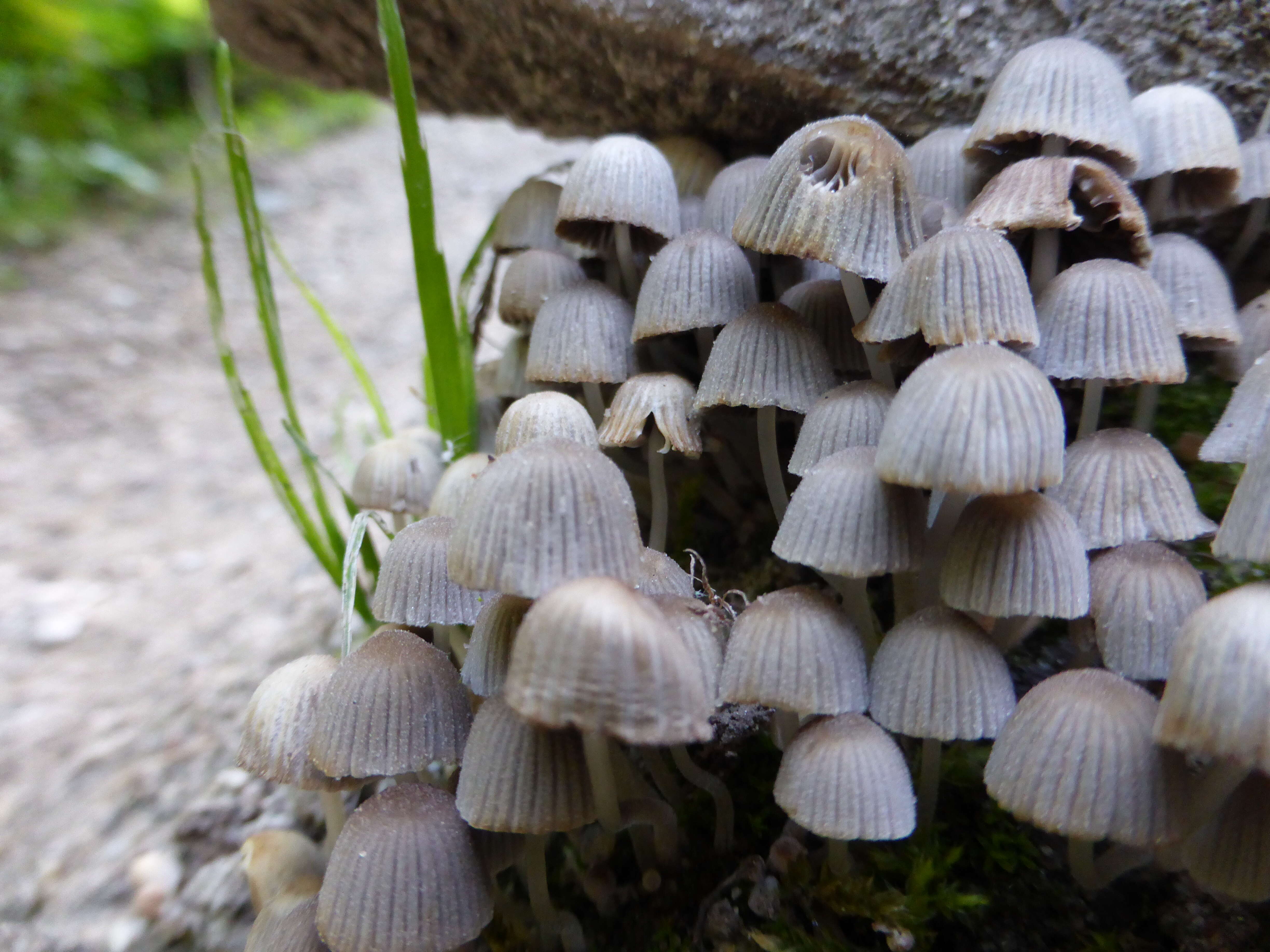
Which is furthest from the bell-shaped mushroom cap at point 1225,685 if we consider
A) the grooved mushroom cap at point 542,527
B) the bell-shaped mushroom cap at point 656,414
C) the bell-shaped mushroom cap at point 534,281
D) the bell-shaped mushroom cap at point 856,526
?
the bell-shaped mushroom cap at point 534,281

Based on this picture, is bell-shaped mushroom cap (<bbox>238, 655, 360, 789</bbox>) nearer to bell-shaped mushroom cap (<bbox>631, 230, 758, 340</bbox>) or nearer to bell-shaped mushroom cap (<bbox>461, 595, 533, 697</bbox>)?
bell-shaped mushroom cap (<bbox>461, 595, 533, 697</bbox>)

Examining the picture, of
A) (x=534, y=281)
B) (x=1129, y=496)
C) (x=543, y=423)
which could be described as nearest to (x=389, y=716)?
(x=543, y=423)

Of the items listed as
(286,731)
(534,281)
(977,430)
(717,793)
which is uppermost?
(534,281)

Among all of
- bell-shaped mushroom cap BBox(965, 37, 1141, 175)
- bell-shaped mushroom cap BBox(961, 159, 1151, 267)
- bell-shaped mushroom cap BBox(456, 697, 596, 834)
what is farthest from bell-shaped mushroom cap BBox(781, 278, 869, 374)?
bell-shaped mushroom cap BBox(456, 697, 596, 834)

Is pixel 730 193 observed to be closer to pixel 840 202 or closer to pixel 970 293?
pixel 840 202

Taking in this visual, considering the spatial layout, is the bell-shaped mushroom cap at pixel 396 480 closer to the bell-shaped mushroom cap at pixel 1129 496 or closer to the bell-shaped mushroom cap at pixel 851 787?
the bell-shaped mushroom cap at pixel 851 787

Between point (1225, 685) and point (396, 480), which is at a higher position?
point (396, 480)
